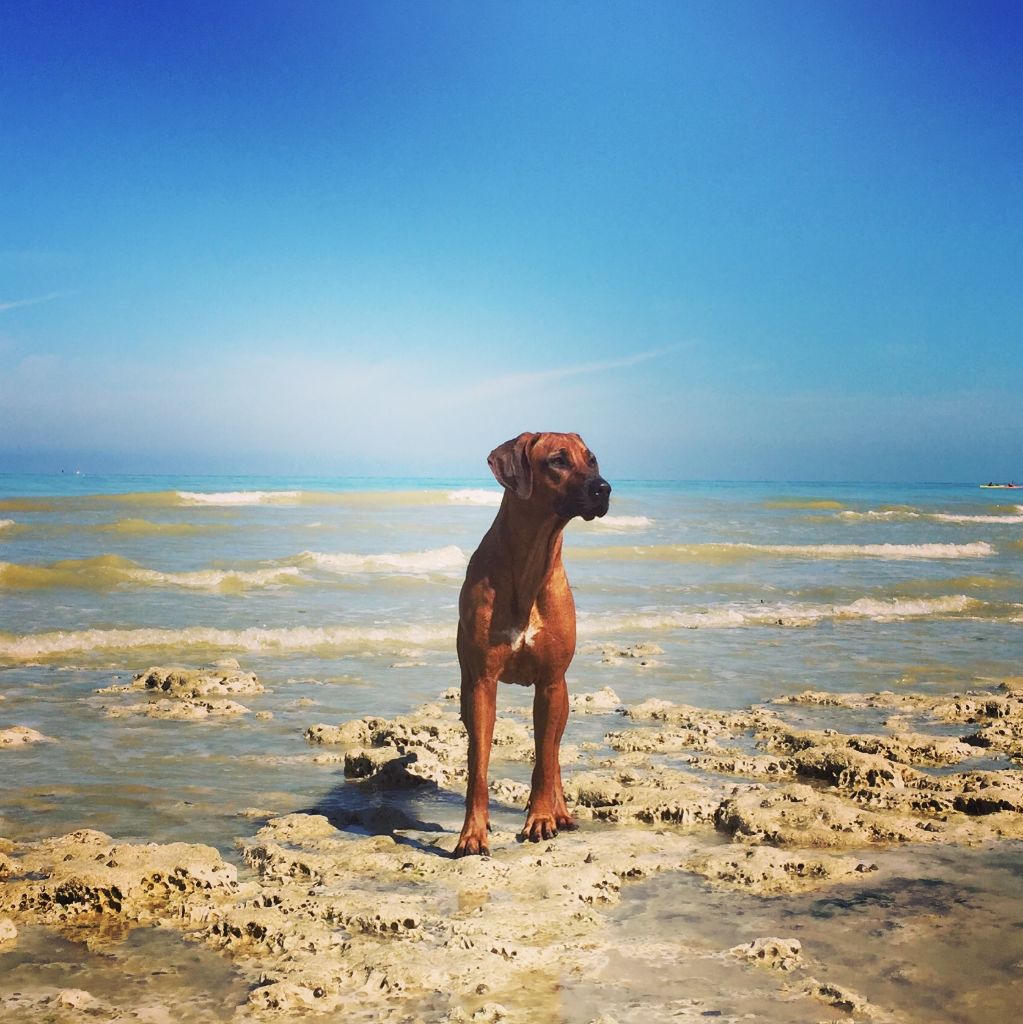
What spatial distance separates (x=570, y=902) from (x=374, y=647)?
21.7 feet

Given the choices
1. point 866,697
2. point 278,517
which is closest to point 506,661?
point 866,697

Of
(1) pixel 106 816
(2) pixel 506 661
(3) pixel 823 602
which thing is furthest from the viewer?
(3) pixel 823 602

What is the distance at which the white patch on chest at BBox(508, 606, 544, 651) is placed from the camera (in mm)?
4224

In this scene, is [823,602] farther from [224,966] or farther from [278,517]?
[278,517]

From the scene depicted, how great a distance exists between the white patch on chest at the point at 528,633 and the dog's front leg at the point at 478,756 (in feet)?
0.66

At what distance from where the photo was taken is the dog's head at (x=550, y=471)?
3.96 m

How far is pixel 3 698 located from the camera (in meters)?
7.14

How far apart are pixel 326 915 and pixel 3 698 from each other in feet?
16.2

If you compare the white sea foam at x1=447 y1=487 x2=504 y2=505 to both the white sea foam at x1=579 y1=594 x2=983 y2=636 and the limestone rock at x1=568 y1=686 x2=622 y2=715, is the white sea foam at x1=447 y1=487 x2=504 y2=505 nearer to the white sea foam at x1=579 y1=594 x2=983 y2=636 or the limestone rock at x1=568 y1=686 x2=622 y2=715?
the white sea foam at x1=579 y1=594 x2=983 y2=636

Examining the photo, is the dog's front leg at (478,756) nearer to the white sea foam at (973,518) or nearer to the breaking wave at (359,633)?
the breaking wave at (359,633)

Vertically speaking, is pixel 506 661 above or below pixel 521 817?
above

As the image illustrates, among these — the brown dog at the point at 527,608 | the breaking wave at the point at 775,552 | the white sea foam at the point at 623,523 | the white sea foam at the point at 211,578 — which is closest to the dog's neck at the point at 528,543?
the brown dog at the point at 527,608

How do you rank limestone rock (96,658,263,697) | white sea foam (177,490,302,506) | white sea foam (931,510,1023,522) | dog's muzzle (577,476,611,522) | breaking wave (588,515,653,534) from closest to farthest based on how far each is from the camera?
dog's muzzle (577,476,611,522) → limestone rock (96,658,263,697) → breaking wave (588,515,653,534) → white sea foam (931,510,1023,522) → white sea foam (177,490,302,506)

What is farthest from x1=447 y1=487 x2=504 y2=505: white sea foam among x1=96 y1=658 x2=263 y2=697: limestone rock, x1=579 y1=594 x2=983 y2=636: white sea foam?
x1=96 y1=658 x2=263 y2=697: limestone rock
